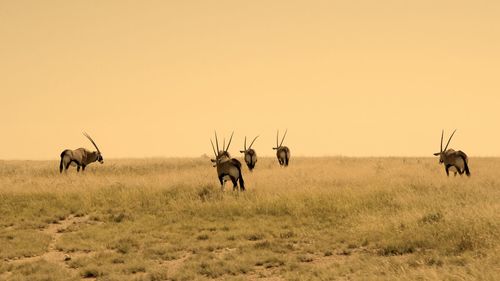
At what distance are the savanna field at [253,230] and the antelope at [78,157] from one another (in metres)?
9.81

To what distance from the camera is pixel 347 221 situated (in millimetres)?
15195

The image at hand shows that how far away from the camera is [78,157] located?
33.3 meters

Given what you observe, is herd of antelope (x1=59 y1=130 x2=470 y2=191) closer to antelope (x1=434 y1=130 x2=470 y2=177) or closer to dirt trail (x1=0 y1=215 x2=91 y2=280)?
antelope (x1=434 y1=130 x2=470 y2=177)

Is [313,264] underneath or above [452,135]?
underneath

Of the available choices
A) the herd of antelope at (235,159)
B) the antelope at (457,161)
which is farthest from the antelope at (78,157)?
the antelope at (457,161)

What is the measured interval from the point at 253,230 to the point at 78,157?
2210cm

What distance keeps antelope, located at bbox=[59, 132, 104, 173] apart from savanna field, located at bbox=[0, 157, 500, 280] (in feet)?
32.2

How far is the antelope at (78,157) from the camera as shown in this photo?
32562 millimetres

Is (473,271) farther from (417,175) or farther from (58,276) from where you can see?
(417,175)

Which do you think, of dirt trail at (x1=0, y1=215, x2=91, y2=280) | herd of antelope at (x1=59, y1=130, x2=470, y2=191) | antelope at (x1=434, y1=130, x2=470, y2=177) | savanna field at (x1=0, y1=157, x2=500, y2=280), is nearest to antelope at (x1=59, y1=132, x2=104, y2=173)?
herd of antelope at (x1=59, y1=130, x2=470, y2=191)

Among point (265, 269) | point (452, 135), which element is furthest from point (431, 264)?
point (452, 135)

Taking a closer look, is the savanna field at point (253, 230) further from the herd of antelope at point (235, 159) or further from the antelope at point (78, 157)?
the antelope at point (78, 157)

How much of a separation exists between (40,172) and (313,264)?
27375mm

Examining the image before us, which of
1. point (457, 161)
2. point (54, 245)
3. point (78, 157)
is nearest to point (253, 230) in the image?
point (54, 245)
